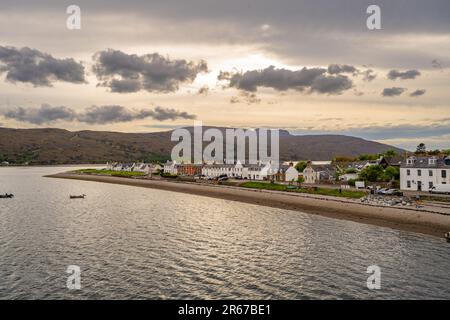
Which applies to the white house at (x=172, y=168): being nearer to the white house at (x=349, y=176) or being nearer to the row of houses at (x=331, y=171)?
the row of houses at (x=331, y=171)

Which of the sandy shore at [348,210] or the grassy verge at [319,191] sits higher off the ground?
the grassy verge at [319,191]

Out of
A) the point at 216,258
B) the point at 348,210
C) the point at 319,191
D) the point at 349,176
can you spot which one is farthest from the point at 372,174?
the point at 216,258

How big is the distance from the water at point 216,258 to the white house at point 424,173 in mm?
31113

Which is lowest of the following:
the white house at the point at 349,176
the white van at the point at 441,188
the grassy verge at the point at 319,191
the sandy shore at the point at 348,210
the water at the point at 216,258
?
the water at the point at 216,258

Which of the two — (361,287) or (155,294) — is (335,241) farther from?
(155,294)

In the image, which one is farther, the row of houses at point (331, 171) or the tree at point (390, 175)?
the tree at point (390, 175)

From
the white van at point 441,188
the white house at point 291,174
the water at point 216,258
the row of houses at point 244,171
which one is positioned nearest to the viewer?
the water at point 216,258

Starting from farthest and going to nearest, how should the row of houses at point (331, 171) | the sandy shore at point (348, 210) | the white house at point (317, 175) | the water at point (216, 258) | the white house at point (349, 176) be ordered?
the white house at point (317, 175)
the white house at point (349, 176)
the row of houses at point (331, 171)
the sandy shore at point (348, 210)
the water at point (216, 258)

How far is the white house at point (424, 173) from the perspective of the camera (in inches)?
2911

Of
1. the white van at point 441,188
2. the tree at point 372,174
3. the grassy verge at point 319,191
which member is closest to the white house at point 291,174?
the grassy verge at point 319,191

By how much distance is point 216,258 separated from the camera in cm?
3659

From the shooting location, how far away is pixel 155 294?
27.5 metres
